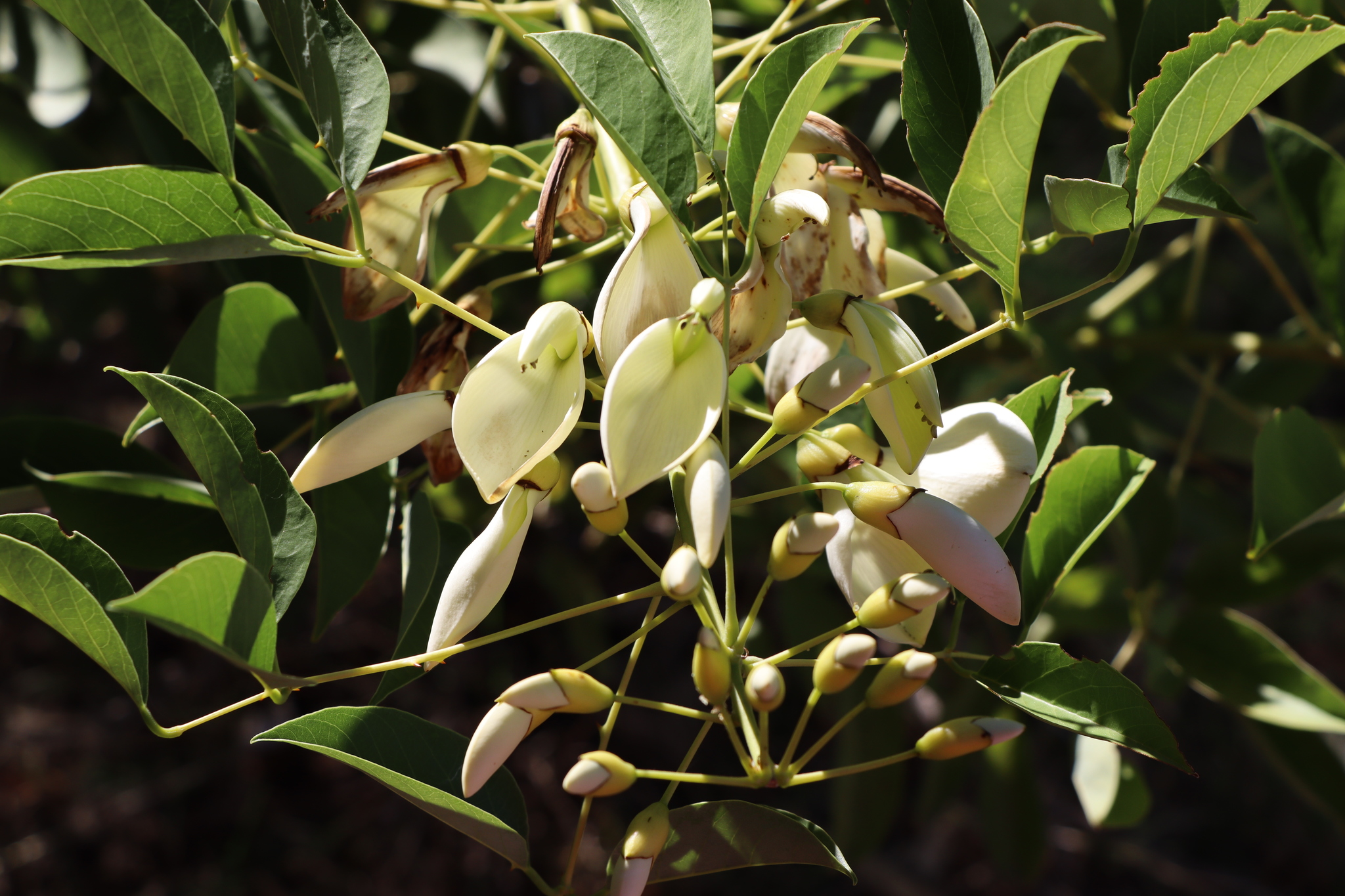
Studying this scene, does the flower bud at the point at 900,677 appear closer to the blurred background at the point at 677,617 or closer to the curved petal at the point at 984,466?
the curved petal at the point at 984,466

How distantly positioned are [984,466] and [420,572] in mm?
314

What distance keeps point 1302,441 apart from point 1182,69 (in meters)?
0.37

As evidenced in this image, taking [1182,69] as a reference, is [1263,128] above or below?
below

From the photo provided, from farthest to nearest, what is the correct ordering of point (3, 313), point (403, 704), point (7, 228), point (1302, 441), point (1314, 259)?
1. point (403, 704)
2. point (3, 313)
3. point (1314, 259)
4. point (1302, 441)
5. point (7, 228)

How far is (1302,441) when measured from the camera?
671mm

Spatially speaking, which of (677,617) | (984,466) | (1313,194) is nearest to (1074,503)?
(984,466)

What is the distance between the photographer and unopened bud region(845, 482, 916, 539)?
43cm

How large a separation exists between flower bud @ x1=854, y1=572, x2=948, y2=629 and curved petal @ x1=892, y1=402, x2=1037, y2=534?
0.05m

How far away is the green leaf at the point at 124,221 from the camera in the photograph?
0.42m

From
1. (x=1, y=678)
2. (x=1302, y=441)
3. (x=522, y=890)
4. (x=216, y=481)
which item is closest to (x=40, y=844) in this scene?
(x=1, y=678)

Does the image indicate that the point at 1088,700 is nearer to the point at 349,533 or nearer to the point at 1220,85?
the point at 1220,85

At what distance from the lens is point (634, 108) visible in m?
0.42

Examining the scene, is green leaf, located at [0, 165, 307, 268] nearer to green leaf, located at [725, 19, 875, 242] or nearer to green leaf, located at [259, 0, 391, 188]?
green leaf, located at [259, 0, 391, 188]

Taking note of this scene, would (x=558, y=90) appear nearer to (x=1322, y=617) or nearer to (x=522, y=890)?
(x=522, y=890)
